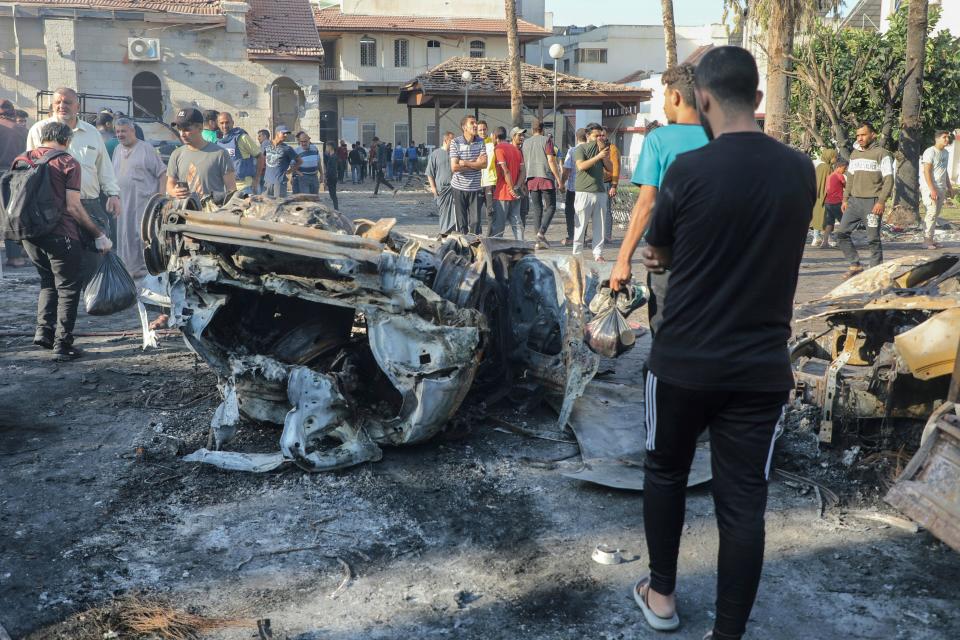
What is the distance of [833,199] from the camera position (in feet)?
46.5

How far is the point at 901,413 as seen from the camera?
475 centimetres

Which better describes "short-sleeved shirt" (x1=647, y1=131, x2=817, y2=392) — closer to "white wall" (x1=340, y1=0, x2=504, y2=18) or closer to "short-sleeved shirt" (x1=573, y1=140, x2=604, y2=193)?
"short-sleeved shirt" (x1=573, y1=140, x2=604, y2=193)

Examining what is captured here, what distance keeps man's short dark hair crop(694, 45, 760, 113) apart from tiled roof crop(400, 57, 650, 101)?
29215 mm

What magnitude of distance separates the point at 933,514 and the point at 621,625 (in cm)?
143

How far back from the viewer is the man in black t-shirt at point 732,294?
105 inches

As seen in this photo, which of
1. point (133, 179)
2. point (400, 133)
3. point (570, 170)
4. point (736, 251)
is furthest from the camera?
point (400, 133)

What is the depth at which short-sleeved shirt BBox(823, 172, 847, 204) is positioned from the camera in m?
13.9

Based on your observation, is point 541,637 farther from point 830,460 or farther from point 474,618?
point 830,460

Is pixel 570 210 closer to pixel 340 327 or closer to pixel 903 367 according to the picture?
pixel 340 327

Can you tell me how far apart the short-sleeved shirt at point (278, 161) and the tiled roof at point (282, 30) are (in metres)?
22.5

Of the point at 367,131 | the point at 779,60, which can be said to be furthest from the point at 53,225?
the point at 367,131

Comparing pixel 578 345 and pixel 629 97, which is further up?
pixel 629 97

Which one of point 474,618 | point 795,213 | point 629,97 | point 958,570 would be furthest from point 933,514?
point 629,97

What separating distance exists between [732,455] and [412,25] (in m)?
52.5
